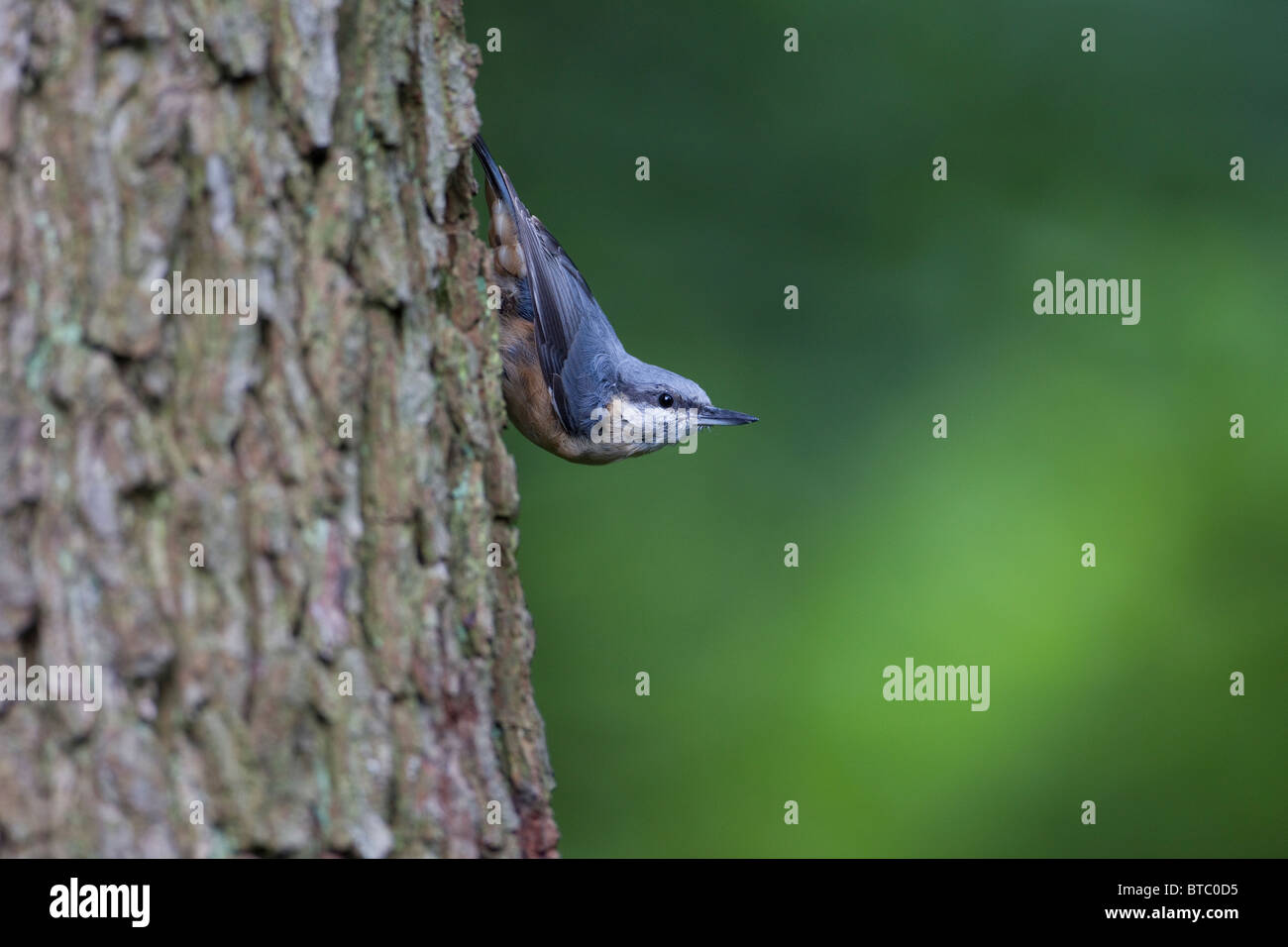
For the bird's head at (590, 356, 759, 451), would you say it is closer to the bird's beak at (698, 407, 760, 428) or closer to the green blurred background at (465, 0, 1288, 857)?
the bird's beak at (698, 407, 760, 428)

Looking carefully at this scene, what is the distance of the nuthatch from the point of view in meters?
3.16

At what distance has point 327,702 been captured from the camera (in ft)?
4.27

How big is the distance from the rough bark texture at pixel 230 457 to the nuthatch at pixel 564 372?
5.42 feet

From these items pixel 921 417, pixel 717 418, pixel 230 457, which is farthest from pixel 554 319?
pixel 230 457

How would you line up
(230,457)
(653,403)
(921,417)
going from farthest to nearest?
(921,417) < (653,403) < (230,457)

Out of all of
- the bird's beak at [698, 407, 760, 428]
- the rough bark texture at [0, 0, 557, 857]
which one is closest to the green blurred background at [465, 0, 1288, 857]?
the bird's beak at [698, 407, 760, 428]

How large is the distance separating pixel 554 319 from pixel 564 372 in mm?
149

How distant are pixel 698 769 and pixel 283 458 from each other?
275 centimetres

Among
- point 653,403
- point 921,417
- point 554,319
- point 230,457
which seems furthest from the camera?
point 921,417

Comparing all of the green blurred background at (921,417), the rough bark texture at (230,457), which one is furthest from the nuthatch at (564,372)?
the rough bark texture at (230,457)

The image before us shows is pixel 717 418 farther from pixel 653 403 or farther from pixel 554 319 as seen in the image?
pixel 554 319

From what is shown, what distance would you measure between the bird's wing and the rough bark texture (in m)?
1.63

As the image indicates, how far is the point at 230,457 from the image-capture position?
4.18 feet

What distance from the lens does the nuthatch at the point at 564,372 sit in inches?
124
